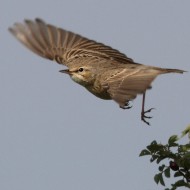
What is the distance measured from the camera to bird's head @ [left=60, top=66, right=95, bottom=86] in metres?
10.0

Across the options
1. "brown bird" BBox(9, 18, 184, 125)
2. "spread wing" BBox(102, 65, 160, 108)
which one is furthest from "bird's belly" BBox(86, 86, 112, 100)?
"spread wing" BBox(102, 65, 160, 108)

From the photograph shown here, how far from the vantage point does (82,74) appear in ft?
33.3

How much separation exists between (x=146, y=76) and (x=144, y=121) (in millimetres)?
2562

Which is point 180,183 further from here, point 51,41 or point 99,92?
point 51,41

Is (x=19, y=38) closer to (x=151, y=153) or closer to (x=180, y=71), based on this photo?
(x=180, y=71)

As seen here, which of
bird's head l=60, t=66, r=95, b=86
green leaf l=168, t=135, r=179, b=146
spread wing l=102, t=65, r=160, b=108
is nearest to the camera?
spread wing l=102, t=65, r=160, b=108

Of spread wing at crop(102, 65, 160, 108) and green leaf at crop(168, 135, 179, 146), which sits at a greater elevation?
spread wing at crop(102, 65, 160, 108)

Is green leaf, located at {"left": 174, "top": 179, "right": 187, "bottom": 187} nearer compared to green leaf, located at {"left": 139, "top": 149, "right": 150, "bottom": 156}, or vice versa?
green leaf, located at {"left": 174, "top": 179, "right": 187, "bottom": 187}

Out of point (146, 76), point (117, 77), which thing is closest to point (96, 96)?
point (117, 77)

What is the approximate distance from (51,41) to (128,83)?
17.5ft

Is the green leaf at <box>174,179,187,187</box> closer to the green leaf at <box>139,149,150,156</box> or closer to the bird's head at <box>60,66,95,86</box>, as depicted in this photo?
the green leaf at <box>139,149,150,156</box>

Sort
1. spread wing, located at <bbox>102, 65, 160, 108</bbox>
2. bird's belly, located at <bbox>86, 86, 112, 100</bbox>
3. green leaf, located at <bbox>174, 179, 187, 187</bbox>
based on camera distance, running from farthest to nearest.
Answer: bird's belly, located at <bbox>86, 86, 112, 100</bbox>
green leaf, located at <bbox>174, 179, 187, 187</bbox>
spread wing, located at <bbox>102, 65, 160, 108</bbox>

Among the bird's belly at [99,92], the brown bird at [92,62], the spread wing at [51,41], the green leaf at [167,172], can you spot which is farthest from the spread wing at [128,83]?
the spread wing at [51,41]

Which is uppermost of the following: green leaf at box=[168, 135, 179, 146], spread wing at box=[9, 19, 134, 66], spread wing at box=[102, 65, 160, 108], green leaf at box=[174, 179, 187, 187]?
spread wing at box=[9, 19, 134, 66]
